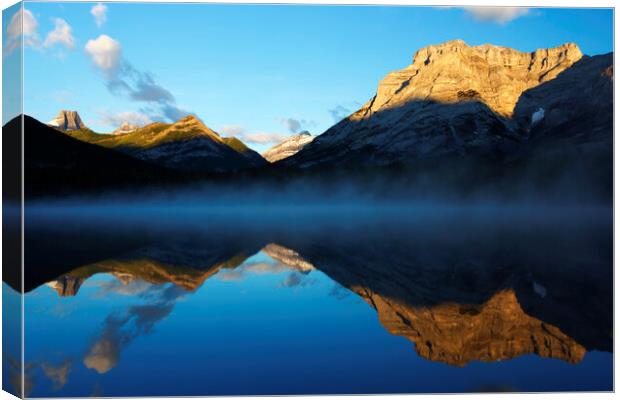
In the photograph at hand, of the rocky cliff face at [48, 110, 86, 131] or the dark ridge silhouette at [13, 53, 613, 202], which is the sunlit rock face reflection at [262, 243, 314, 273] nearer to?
the rocky cliff face at [48, 110, 86, 131]

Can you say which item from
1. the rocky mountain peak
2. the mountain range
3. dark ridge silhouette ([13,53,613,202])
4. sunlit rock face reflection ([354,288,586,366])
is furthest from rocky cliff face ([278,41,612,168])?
sunlit rock face reflection ([354,288,586,366])

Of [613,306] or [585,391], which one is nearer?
[585,391]

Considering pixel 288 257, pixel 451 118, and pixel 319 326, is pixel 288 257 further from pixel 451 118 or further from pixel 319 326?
pixel 451 118

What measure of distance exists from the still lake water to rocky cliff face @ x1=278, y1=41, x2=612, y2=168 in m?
149

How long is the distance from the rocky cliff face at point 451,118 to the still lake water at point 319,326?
149 meters

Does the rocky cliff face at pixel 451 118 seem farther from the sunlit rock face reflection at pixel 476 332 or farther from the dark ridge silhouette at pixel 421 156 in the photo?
the sunlit rock face reflection at pixel 476 332

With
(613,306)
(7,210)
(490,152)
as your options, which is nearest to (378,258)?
(613,306)

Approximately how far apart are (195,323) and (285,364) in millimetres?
2656

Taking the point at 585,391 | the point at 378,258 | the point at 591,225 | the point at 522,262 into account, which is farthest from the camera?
the point at 591,225

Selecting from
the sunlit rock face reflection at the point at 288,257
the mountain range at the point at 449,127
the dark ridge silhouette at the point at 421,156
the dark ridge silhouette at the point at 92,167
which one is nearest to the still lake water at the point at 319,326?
the sunlit rock face reflection at the point at 288,257

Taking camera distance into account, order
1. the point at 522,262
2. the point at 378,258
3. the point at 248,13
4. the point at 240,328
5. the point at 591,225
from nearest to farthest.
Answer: the point at 240,328 → the point at 248,13 → the point at 522,262 → the point at 378,258 → the point at 591,225

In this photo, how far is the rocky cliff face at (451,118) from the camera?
166m

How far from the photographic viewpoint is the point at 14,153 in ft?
28.6

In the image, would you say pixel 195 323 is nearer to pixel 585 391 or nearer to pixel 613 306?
pixel 585 391
